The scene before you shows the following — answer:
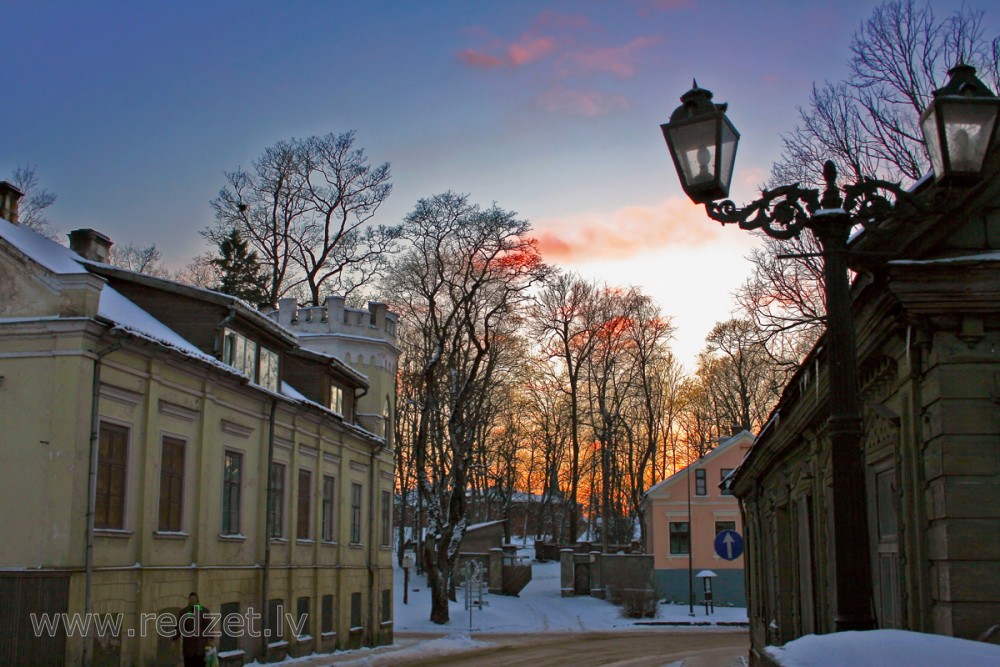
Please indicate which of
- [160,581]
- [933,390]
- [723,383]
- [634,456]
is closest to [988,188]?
[933,390]

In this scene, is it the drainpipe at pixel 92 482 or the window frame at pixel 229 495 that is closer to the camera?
the drainpipe at pixel 92 482

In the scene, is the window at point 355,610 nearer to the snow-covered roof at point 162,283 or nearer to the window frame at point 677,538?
the snow-covered roof at point 162,283

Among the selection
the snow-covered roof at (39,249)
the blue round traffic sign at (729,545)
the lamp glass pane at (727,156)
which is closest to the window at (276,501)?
the snow-covered roof at (39,249)

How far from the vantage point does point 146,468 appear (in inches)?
712

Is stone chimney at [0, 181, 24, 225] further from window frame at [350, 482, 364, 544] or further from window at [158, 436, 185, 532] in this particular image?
window frame at [350, 482, 364, 544]

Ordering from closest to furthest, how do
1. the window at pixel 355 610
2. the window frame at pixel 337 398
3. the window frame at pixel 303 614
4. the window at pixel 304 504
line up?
the window frame at pixel 303 614 → the window at pixel 304 504 → the window frame at pixel 337 398 → the window at pixel 355 610

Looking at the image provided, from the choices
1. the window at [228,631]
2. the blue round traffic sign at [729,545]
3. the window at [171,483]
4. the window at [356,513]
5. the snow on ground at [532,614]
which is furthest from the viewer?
the snow on ground at [532,614]

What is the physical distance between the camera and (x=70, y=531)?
15.7 metres

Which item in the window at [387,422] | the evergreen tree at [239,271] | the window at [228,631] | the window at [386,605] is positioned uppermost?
Answer: the evergreen tree at [239,271]

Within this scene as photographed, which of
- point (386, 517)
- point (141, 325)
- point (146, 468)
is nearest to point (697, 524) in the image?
point (386, 517)

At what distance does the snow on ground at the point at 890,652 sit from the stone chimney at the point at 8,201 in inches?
717

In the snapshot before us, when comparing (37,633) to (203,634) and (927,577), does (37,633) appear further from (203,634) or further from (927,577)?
(927,577)

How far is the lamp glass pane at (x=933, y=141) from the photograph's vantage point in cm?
667

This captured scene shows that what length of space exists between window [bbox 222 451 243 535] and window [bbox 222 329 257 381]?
1.86 metres
